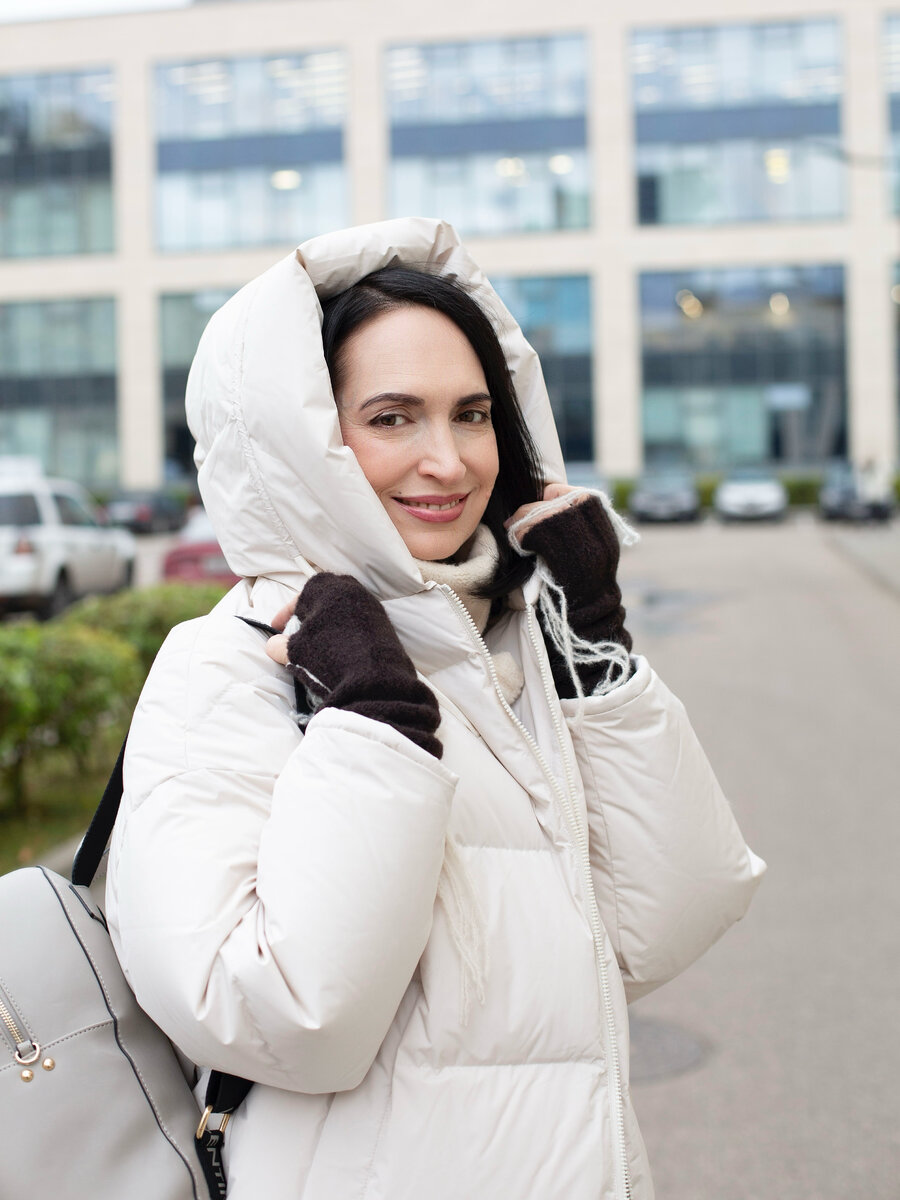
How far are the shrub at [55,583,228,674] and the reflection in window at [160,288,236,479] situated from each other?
118 feet

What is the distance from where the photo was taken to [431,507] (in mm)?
1949

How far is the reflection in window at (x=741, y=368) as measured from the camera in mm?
42812

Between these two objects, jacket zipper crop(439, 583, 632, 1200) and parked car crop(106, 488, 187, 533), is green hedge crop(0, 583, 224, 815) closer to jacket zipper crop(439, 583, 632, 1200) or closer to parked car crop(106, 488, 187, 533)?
jacket zipper crop(439, 583, 632, 1200)

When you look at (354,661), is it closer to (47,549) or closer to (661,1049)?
(661,1049)

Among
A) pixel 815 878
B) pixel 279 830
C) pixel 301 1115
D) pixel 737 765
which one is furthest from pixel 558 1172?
pixel 737 765

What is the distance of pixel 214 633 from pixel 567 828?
56 centimetres

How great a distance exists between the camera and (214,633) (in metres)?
1.76

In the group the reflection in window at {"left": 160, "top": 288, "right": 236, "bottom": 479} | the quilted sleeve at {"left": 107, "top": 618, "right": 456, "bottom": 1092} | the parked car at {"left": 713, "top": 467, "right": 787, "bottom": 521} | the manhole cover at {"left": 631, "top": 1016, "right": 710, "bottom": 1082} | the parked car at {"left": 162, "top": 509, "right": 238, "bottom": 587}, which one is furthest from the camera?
the reflection in window at {"left": 160, "top": 288, "right": 236, "bottom": 479}

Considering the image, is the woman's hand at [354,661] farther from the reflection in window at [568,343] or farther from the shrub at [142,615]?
the reflection in window at [568,343]

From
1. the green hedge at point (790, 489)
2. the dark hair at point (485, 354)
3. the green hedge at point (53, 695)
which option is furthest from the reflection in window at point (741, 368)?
the dark hair at point (485, 354)

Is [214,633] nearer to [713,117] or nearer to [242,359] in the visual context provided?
[242,359]

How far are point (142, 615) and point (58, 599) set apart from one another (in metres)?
8.25

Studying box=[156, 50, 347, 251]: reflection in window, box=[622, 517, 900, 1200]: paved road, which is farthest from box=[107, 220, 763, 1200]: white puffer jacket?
box=[156, 50, 347, 251]: reflection in window

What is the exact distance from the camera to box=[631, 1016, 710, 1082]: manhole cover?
164 inches
